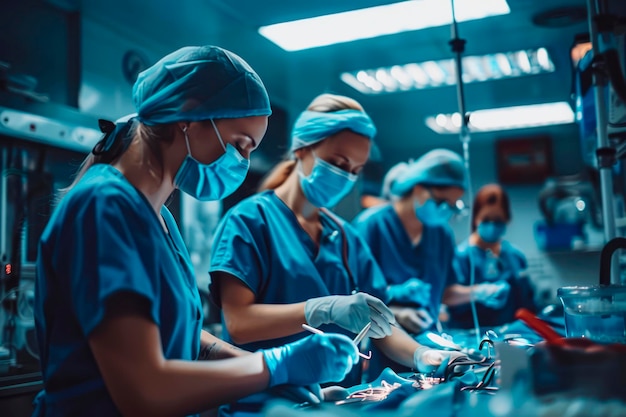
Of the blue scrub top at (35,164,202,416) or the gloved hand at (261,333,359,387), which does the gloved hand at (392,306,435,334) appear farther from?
the blue scrub top at (35,164,202,416)

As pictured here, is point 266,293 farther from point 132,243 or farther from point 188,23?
point 188,23

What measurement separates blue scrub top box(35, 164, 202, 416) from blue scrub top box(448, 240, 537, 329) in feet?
8.24

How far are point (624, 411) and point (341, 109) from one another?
1.14 meters

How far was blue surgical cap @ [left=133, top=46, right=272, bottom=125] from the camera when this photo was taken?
1107 millimetres

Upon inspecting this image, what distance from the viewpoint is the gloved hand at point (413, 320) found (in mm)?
2148

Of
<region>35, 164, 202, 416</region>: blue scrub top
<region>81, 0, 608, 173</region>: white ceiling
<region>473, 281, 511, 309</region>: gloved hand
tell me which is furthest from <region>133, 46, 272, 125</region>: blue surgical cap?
<region>473, 281, 511, 309</region>: gloved hand

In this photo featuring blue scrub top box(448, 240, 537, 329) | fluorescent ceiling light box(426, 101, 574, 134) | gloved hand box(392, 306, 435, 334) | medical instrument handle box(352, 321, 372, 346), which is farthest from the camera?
fluorescent ceiling light box(426, 101, 574, 134)

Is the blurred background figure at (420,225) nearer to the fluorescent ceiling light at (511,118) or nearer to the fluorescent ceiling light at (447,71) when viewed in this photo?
the fluorescent ceiling light at (447,71)

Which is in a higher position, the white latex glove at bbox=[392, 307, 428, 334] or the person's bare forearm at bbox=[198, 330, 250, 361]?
the person's bare forearm at bbox=[198, 330, 250, 361]

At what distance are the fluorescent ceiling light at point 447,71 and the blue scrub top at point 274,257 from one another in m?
1.51

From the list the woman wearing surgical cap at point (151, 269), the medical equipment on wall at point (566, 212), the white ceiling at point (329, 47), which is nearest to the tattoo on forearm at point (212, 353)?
the woman wearing surgical cap at point (151, 269)

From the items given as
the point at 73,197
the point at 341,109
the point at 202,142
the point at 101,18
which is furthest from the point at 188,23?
the point at 73,197

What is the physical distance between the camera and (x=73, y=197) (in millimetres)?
993

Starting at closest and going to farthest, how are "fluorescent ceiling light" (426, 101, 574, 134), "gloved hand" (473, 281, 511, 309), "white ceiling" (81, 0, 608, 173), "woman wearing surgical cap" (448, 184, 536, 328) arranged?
"white ceiling" (81, 0, 608, 173)
"gloved hand" (473, 281, 511, 309)
"woman wearing surgical cap" (448, 184, 536, 328)
"fluorescent ceiling light" (426, 101, 574, 134)
